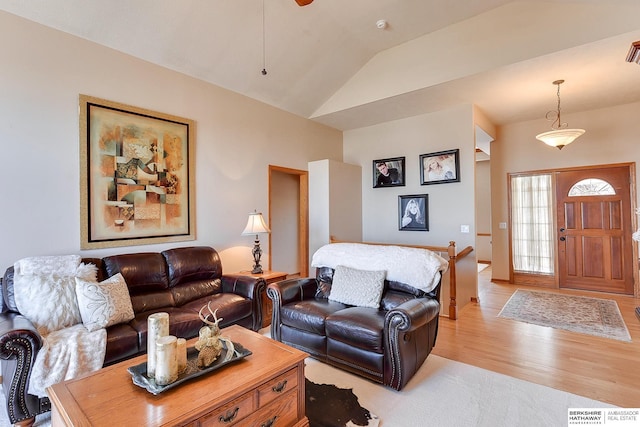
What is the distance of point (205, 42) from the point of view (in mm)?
3545

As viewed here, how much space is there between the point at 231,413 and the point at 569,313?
15.5 feet

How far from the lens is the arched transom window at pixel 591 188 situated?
5.15 metres

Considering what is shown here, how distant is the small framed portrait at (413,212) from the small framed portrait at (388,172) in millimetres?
325

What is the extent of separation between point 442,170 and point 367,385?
3616 millimetres

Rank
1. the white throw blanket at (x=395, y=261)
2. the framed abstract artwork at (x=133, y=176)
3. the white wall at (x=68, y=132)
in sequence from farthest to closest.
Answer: the framed abstract artwork at (x=133, y=176), the white throw blanket at (x=395, y=261), the white wall at (x=68, y=132)

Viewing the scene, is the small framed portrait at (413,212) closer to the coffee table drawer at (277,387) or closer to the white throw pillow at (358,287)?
the white throw pillow at (358,287)

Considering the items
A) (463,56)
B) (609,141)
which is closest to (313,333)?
(463,56)

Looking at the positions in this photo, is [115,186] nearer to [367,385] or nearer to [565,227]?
[367,385]

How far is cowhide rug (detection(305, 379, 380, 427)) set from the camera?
2.02m

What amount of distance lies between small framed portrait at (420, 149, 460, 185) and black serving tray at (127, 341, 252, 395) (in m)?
4.14

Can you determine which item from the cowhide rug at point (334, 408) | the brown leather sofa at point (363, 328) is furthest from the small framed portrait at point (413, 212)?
the cowhide rug at point (334, 408)

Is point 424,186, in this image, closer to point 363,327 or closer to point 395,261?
point 395,261

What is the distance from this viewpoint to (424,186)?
5.19m

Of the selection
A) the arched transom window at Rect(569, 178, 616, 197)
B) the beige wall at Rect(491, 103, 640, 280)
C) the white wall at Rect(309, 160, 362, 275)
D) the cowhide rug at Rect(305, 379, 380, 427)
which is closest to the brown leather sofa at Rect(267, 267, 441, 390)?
the cowhide rug at Rect(305, 379, 380, 427)
